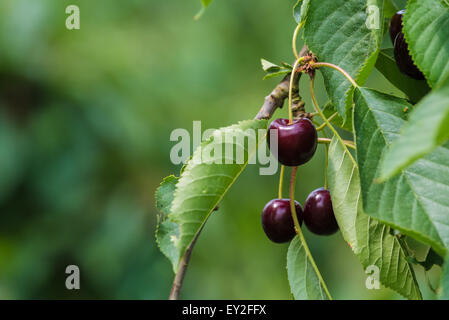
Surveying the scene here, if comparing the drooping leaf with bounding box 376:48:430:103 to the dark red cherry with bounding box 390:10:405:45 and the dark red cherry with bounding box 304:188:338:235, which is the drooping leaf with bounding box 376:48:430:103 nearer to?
the dark red cherry with bounding box 390:10:405:45

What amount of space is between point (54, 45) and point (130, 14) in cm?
47

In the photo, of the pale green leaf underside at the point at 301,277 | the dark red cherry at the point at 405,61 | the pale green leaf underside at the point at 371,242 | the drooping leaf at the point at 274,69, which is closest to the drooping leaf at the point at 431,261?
the pale green leaf underside at the point at 371,242

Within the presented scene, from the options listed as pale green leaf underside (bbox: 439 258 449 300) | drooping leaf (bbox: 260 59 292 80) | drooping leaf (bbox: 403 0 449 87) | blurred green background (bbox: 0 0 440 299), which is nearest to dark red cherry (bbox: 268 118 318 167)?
drooping leaf (bbox: 260 59 292 80)

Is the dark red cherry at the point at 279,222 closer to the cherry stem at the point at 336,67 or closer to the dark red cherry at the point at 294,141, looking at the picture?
the dark red cherry at the point at 294,141

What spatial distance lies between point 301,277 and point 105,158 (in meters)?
1.82

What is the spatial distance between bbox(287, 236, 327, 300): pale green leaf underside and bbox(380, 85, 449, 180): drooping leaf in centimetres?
41

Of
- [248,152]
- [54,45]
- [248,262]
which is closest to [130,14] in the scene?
[54,45]

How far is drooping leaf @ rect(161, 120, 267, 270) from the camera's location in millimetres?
748

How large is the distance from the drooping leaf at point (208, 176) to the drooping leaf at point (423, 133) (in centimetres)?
37

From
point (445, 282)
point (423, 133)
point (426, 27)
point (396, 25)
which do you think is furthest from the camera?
point (396, 25)

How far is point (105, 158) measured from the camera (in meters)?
2.50

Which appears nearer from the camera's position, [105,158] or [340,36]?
[340,36]

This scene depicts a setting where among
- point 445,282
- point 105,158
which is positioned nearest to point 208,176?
point 445,282

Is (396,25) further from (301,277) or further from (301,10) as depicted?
(301,277)
